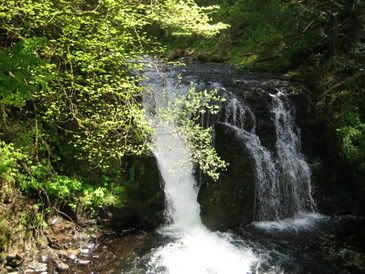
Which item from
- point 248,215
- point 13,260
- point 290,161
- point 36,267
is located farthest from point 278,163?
point 13,260

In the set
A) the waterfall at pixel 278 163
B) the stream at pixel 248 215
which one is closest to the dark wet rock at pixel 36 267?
the stream at pixel 248 215

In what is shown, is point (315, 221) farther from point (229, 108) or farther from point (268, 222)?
point (229, 108)

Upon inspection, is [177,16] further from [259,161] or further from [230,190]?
[259,161]

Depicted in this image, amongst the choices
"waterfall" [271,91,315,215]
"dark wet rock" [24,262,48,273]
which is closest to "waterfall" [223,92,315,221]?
"waterfall" [271,91,315,215]

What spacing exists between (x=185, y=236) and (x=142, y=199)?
4.45 feet

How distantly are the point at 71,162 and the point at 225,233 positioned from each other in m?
3.97

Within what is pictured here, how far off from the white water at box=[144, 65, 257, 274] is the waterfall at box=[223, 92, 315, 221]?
5.64ft

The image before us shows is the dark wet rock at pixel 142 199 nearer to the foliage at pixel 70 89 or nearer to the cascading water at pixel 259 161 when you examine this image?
the foliage at pixel 70 89

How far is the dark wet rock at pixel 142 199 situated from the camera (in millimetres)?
9320

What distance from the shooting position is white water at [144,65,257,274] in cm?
794

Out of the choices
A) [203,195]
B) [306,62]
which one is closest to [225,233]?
[203,195]

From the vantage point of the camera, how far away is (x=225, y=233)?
953cm

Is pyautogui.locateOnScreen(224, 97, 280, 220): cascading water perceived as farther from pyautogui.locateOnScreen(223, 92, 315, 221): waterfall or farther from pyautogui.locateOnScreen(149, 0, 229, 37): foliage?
pyautogui.locateOnScreen(149, 0, 229, 37): foliage

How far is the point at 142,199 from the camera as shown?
9625 millimetres
